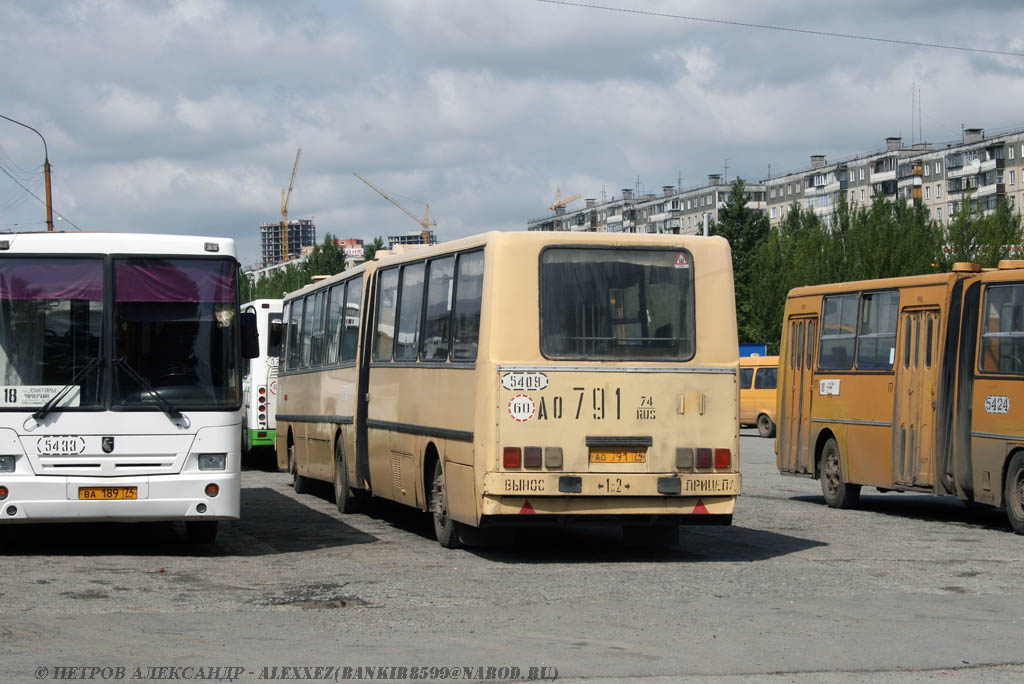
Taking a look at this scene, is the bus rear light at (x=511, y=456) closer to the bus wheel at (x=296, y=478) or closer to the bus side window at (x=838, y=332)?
the bus side window at (x=838, y=332)

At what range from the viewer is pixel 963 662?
912cm

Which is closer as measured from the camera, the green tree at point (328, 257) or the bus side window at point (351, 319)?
the bus side window at point (351, 319)

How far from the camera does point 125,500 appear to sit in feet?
45.2

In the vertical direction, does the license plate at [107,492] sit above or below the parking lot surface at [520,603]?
above

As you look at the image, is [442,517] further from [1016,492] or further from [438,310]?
[1016,492]

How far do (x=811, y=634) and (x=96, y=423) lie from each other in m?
6.79

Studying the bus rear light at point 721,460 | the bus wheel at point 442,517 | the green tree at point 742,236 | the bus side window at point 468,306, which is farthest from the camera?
the green tree at point 742,236

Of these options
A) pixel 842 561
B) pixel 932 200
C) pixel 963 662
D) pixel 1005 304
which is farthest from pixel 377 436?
pixel 932 200

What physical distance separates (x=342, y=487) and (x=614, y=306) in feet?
22.5

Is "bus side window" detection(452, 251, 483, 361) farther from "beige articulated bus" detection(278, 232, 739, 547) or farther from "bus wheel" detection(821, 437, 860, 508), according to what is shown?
"bus wheel" detection(821, 437, 860, 508)

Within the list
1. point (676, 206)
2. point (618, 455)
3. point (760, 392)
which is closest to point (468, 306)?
point (618, 455)

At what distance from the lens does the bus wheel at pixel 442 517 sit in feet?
49.2

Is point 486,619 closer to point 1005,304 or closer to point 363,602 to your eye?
point 363,602

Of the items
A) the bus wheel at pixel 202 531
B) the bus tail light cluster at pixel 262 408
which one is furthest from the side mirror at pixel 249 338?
the bus tail light cluster at pixel 262 408
